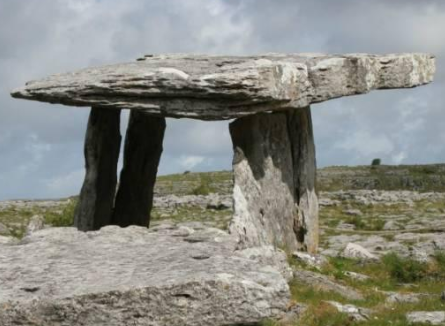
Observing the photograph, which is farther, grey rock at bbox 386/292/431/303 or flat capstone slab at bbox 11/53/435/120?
flat capstone slab at bbox 11/53/435/120

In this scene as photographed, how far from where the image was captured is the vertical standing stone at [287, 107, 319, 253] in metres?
22.8

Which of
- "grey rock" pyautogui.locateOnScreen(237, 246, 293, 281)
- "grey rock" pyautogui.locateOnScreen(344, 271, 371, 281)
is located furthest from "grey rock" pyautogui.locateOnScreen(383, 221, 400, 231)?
"grey rock" pyautogui.locateOnScreen(237, 246, 293, 281)

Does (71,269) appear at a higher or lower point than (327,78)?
lower

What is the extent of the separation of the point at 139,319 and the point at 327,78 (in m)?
11.0

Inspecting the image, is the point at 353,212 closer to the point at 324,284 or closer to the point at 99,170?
the point at 99,170

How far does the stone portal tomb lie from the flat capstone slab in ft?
0.07

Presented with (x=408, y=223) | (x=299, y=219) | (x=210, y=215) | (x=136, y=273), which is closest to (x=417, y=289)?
(x=299, y=219)

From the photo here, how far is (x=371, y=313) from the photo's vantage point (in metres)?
15.8

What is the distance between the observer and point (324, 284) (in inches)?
724

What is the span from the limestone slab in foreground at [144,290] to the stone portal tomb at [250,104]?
6.58 m

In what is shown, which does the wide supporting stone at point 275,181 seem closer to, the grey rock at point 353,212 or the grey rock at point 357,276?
the grey rock at point 357,276

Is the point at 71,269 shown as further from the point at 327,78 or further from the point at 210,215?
the point at 210,215

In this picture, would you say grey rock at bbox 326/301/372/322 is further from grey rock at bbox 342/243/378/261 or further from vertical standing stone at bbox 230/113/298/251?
grey rock at bbox 342/243/378/261

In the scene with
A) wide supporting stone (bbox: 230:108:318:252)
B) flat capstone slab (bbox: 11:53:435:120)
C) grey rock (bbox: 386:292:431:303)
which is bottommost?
grey rock (bbox: 386:292:431:303)
